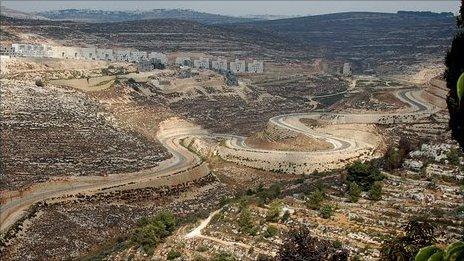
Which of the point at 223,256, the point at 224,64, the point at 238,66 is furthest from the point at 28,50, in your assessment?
the point at 223,256

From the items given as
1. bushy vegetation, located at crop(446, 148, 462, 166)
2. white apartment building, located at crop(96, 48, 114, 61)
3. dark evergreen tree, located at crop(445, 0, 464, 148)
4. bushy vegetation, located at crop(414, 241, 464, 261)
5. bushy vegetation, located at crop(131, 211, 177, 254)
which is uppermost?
dark evergreen tree, located at crop(445, 0, 464, 148)

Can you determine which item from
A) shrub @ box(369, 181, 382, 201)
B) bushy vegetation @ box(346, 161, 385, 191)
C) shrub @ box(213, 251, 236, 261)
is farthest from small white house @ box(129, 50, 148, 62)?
shrub @ box(213, 251, 236, 261)

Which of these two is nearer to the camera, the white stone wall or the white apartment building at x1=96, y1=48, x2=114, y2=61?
the white apartment building at x1=96, y1=48, x2=114, y2=61

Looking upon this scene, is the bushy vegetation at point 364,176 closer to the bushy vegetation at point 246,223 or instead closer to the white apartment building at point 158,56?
the bushy vegetation at point 246,223

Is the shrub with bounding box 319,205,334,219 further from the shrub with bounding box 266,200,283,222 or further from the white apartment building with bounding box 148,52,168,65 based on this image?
the white apartment building with bounding box 148,52,168,65

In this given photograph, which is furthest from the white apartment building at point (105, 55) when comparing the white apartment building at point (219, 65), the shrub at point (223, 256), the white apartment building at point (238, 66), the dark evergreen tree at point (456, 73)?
the dark evergreen tree at point (456, 73)

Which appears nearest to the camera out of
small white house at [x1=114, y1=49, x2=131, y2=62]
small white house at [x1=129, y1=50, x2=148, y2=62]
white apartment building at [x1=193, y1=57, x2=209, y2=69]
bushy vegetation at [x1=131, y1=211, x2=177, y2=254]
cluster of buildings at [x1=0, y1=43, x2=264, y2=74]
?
bushy vegetation at [x1=131, y1=211, x2=177, y2=254]

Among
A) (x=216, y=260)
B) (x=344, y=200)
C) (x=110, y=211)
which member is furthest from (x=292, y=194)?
(x=110, y=211)
